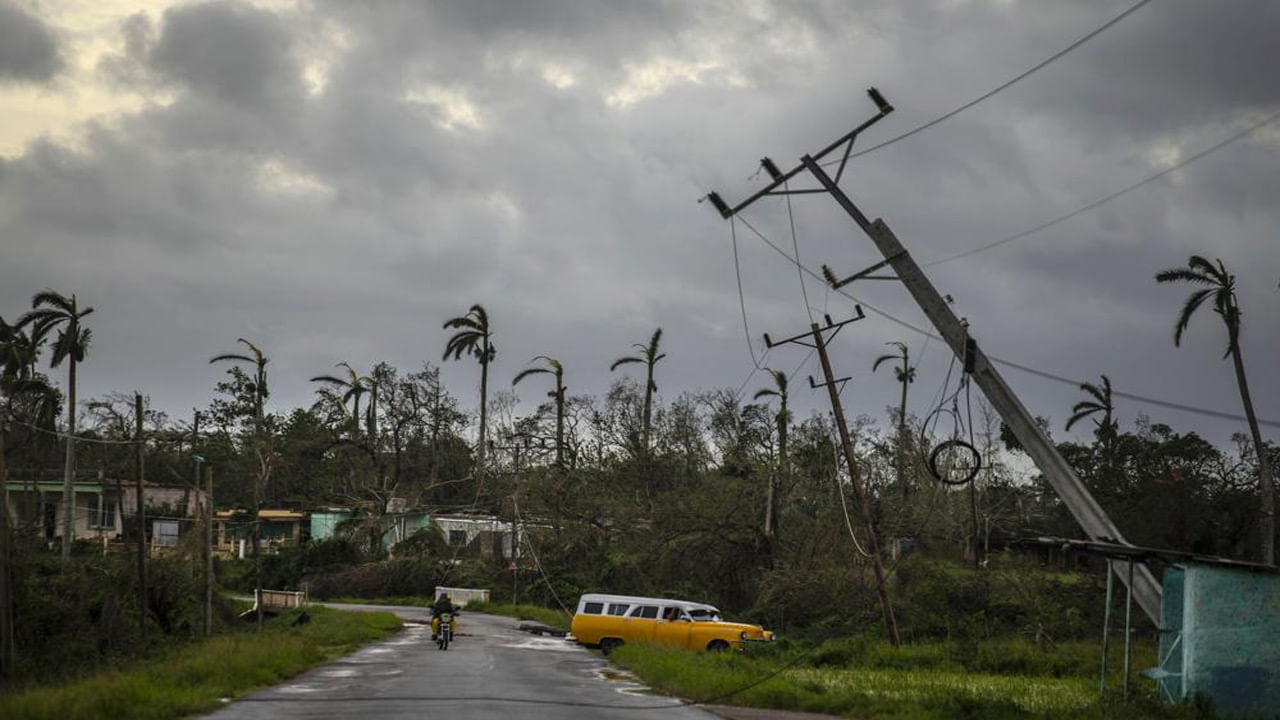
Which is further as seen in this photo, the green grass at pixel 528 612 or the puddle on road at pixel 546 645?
the green grass at pixel 528 612

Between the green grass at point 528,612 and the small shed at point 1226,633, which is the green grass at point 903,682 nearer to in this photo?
the small shed at point 1226,633

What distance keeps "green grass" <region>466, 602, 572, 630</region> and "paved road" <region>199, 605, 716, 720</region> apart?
1350cm

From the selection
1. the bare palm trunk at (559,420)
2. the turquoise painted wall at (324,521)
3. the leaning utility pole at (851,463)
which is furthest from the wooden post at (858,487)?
the turquoise painted wall at (324,521)

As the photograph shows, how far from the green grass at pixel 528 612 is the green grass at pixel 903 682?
15423mm

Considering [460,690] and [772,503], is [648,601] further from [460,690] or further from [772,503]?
[460,690]

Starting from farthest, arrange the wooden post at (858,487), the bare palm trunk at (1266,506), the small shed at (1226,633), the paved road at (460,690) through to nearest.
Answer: the bare palm trunk at (1266,506), the wooden post at (858,487), the small shed at (1226,633), the paved road at (460,690)

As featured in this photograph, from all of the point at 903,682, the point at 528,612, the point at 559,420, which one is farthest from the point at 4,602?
the point at 559,420

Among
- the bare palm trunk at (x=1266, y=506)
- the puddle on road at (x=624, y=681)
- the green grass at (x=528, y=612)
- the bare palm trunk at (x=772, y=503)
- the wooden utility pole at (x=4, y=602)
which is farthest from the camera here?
the green grass at (x=528, y=612)

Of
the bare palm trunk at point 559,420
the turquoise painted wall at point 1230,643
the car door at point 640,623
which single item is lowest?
the car door at point 640,623

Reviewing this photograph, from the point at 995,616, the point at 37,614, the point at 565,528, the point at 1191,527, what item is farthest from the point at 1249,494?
the point at 37,614

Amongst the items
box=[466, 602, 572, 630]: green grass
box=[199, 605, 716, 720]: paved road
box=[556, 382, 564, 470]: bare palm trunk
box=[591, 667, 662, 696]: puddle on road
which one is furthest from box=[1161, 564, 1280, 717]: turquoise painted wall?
box=[556, 382, 564, 470]: bare palm trunk

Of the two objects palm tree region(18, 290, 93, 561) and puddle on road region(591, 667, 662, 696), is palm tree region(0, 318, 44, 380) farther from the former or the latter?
puddle on road region(591, 667, 662, 696)

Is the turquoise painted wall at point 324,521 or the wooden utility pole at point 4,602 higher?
the wooden utility pole at point 4,602

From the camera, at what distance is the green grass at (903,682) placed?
62.1 ft
